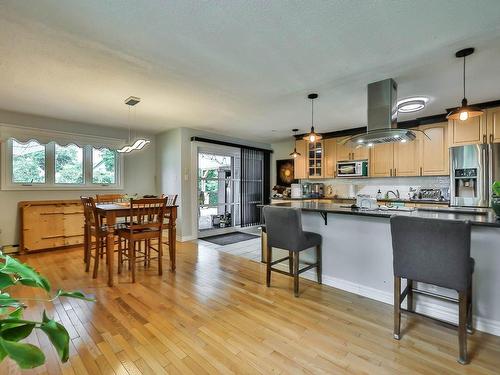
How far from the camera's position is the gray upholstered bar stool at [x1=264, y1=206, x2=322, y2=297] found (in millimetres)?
2570

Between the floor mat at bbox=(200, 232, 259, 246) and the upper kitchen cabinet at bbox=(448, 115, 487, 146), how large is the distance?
3950mm

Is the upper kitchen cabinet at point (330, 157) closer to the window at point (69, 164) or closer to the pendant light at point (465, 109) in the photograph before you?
the pendant light at point (465, 109)

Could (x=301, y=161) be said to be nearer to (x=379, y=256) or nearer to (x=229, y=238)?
(x=229, y=238)

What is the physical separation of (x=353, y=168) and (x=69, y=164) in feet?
18.1

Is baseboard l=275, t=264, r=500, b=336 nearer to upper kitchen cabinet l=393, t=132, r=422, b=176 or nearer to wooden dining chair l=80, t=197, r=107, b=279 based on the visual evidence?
wooden dining chair l=80, t=197, r=107, b=279

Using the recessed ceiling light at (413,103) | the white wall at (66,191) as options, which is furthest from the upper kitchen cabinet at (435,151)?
the white wall at (66,191)

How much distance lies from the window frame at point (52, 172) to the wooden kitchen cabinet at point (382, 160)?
5.09m

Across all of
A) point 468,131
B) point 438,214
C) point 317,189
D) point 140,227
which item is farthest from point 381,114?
point 317,189

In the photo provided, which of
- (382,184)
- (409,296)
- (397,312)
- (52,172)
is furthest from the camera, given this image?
(382,184)

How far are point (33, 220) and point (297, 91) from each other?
4498 millimetres

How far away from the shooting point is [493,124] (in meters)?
3.62

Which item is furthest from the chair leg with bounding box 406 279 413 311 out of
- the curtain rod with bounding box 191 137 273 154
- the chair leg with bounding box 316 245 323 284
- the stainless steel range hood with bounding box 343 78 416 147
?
the curtain rod with bounding box 191 137 273 154

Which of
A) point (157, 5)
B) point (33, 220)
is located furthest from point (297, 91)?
point (33, 220)

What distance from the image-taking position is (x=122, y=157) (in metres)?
5.29
